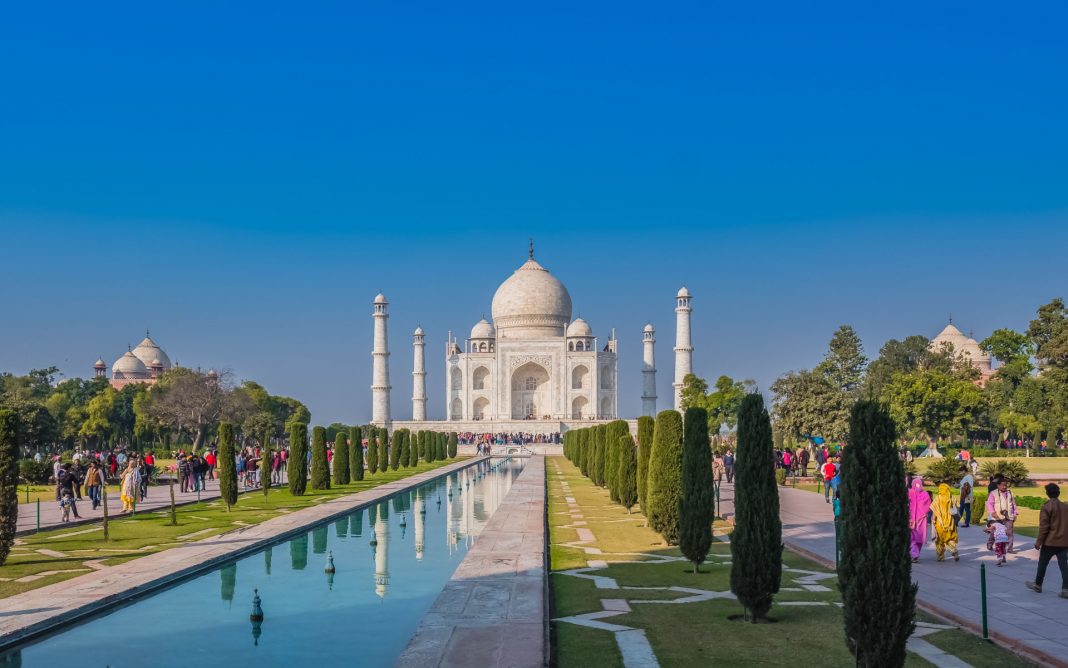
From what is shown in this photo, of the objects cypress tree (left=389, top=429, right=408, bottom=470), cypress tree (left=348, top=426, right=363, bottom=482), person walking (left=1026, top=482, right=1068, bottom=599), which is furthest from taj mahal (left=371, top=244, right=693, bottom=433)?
person walking (left=1026, top=482, right=1068, bottom=599)

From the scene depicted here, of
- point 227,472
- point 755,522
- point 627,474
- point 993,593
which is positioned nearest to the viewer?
point 755,522

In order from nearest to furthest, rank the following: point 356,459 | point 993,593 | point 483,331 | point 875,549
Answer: point 875,549 < point 993,593 < point 356,459 < point 483,331

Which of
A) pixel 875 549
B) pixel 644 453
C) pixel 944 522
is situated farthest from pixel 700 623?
pixel 644 453

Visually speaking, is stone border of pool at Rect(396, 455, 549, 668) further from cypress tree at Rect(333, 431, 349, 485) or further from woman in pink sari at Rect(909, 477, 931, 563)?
cypress tree at Rect(333, 431, 349, 485)

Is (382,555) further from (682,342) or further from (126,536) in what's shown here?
(682,342)

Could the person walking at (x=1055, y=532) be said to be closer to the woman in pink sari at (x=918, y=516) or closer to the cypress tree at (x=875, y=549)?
the woman in pink sari at (x=918, y=516)

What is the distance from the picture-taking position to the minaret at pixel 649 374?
203 ft

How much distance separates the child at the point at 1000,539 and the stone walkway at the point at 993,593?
139mm

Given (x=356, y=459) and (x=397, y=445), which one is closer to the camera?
(x=356, y=459)

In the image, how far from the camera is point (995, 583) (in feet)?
30.8

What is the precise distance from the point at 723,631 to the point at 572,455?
28.0 meters

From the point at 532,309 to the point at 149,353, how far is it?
34.8 m

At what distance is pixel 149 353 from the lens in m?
80.4

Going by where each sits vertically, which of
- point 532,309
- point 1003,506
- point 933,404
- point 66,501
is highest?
point 532,309
